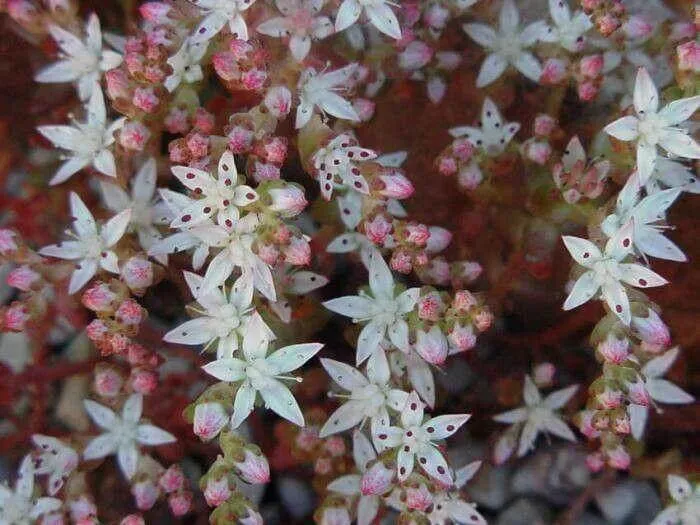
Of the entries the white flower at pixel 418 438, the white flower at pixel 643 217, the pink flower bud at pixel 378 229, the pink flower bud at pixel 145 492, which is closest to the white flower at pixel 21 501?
the pink flower bud at pixel 145 492

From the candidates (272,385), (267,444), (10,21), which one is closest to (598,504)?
(267,444)

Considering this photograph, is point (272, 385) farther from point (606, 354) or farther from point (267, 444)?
point (606, 354)

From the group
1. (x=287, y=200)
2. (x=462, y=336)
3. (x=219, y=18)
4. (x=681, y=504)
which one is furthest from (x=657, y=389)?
(x=219, y=18)

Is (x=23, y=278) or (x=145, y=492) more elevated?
(x=23, y=278)

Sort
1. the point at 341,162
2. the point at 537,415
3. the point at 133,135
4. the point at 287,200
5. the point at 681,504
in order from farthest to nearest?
the point at 537,415 → the point at 681,504 → the point at 133,135 → the point at 341,162 → the point at 287,200

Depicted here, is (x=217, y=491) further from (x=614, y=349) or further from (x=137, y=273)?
(x=614, y=349)

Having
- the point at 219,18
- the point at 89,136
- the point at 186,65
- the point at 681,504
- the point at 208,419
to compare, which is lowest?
the point at 681,504

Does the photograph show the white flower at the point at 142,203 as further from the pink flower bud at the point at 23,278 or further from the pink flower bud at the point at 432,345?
the pink flower bud at the point at 432,345
